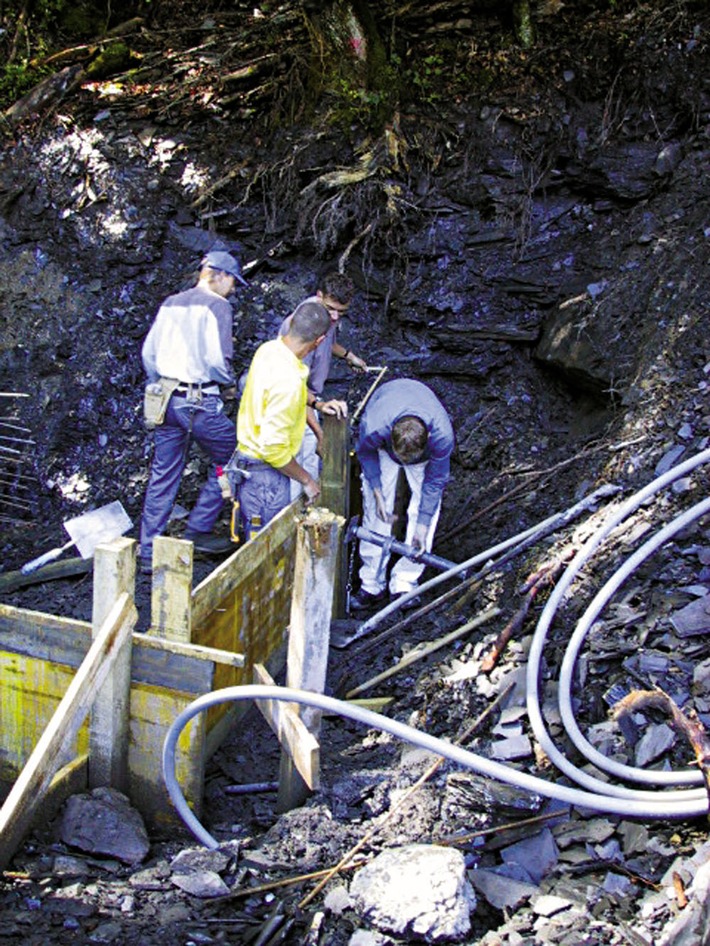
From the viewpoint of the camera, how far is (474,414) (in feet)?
26.9

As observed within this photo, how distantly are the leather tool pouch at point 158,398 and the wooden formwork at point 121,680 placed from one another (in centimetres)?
162

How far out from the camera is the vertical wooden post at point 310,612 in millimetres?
3951

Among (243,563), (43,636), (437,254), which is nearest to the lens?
(43,636)

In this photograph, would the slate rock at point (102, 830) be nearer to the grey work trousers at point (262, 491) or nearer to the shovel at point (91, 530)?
the grey work trousers at point (262, 491)

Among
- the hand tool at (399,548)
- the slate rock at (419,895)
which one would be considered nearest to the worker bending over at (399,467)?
the hand tool at (399,548)

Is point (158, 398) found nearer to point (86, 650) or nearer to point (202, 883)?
point (86, 650)

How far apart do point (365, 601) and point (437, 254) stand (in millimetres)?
3555

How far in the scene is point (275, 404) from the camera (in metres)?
5.12

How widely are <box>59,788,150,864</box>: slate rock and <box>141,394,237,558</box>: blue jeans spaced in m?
2.37

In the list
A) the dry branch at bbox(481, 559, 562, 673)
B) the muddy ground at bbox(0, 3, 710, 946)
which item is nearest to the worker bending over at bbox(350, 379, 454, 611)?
the muddy ground at bbox(0, 3, 710, 946)

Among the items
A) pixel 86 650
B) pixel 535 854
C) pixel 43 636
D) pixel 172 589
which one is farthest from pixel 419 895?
pixel 43 636

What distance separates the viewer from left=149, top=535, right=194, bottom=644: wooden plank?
397 cm

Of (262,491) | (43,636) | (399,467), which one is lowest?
(43,636)

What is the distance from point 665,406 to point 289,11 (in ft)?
18.9
